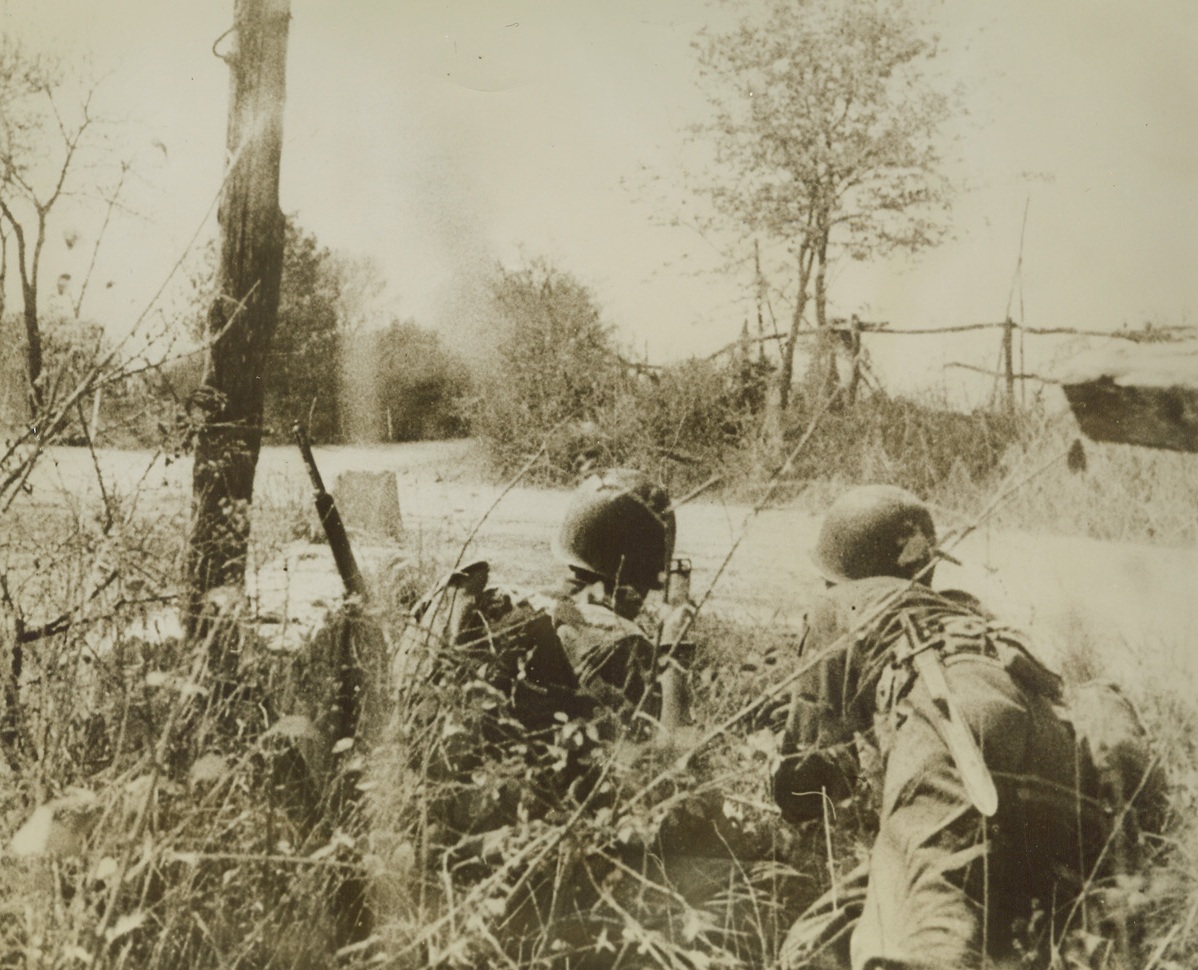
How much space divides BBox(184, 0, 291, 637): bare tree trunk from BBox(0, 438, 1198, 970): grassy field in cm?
14

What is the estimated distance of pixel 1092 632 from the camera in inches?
143

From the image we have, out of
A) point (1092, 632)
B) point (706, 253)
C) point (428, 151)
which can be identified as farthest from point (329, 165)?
point (1092, 632)

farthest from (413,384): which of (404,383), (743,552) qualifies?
(743,552)

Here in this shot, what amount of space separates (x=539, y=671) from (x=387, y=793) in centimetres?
67

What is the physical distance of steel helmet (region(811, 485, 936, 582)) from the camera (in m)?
3.53

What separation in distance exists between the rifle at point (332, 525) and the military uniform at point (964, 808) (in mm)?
2053

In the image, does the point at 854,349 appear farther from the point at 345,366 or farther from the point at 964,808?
the point at 345,366

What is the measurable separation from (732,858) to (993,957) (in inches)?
40.4

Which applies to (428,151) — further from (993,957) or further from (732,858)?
(993,957)

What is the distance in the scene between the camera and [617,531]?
3.65m

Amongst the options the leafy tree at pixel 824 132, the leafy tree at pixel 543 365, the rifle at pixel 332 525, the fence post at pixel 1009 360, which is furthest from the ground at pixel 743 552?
the leafy tree at pixel 824 132

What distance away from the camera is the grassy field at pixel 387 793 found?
8.77ft

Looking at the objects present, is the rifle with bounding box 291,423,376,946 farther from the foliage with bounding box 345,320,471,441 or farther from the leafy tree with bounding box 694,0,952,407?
the leafy tree with bounding box 694,0,952,407

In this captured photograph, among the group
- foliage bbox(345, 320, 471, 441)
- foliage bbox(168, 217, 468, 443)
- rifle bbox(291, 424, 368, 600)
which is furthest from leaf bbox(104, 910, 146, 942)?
foliage bbox(345, 320, 471, 441)
